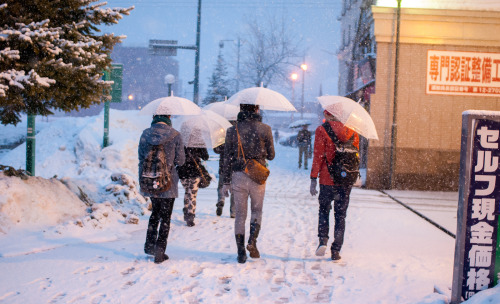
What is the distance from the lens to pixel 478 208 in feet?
12.6

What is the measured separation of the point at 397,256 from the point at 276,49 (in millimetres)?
33235

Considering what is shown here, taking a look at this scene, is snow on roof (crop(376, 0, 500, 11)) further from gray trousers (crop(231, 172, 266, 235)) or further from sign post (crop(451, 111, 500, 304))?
sign post (crop(451, 111, 500, 304))

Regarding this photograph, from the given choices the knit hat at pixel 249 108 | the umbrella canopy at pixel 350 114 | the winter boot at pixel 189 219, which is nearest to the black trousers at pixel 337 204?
the umbrella canopy at pixel 350 114

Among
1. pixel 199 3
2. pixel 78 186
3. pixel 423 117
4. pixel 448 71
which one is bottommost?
pixel 78 186

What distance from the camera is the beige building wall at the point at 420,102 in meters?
13.5

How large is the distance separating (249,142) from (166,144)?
1047mm

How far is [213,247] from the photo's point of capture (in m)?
6.53

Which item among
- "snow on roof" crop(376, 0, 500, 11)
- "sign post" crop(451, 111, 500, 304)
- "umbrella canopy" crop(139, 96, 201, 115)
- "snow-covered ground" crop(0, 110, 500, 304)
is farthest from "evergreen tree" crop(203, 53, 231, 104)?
"sign post" crop(451, 111, 500, 304)

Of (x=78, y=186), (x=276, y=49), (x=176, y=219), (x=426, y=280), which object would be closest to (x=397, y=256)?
(x=426, y=280)

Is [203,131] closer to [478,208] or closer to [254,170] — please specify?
[254,170]

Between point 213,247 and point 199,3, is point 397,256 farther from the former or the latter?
point 199,3

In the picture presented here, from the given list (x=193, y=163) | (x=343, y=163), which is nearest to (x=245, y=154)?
(x=343, y=163)

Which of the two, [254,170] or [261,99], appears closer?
[254,170]

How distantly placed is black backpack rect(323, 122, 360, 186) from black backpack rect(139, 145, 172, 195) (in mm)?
2132
